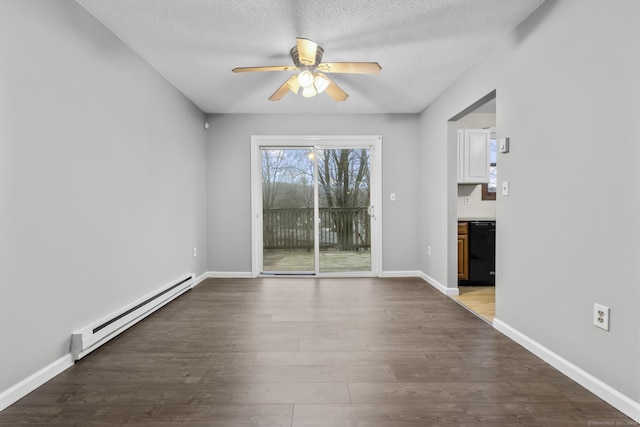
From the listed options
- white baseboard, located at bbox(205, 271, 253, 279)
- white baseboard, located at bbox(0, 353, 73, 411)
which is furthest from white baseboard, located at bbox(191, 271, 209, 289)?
white baseboard, located at bbox(0, 353, 73, 411)

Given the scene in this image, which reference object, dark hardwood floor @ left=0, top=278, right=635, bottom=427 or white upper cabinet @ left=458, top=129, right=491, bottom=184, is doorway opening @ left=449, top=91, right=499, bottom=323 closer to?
white upper cabinet @ left=458, top=129, right=491, bottom=184

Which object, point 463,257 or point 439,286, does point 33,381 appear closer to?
point 439,286

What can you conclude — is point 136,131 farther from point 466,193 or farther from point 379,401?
point 466,193

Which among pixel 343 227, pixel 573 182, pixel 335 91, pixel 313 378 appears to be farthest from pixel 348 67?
pixel 343 227

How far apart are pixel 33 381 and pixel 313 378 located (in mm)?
1537

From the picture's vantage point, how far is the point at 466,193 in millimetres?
4383

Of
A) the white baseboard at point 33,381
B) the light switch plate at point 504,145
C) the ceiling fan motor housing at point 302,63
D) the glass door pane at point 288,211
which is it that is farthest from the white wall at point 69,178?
the light switch plate at point 504,145

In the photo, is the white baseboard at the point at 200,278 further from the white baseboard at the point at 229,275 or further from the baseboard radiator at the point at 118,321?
the baseboard radiator at the point at 118,321

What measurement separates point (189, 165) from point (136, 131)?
1.12 m

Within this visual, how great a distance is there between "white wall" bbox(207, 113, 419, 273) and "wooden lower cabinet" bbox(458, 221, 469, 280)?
68 centimetres

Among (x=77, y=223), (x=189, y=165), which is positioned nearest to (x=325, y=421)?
(x=77, y=223)

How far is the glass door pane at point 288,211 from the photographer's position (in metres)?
4.61

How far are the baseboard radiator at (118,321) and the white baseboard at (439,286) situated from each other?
299 cm

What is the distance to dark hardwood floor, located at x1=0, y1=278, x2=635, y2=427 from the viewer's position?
4.86 feet
